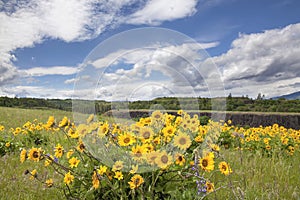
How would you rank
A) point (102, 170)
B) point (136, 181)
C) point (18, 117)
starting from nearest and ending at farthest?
point (136, 181) → point (102, 170) → point (18, 117)

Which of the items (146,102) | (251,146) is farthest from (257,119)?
(146,102)

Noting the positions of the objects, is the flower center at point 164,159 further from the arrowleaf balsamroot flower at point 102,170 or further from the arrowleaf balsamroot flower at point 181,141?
the arrowleaf balsamroot flower at point 102,170

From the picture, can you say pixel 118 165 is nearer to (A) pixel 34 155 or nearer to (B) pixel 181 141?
(B) pixel 181 141

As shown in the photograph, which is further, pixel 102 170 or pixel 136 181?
pixel 102 170

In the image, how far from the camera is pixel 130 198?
232cm

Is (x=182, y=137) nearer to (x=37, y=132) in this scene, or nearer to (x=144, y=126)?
(x=144, y=126)

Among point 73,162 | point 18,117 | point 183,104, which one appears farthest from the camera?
point 18,117

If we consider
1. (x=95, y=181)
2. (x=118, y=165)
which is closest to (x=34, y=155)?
(x=95, y=181)

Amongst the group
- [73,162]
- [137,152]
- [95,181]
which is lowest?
[95,181]

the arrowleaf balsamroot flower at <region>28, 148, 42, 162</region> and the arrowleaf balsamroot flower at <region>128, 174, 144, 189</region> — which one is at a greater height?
the arrowleaf balsamroot flower at <region>28, 148, 42, 162</region>

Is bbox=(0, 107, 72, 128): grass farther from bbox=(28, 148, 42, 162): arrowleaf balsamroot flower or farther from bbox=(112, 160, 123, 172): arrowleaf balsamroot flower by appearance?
bbox=(112, 160, 123, 172): arrowleaf balsamroot flower

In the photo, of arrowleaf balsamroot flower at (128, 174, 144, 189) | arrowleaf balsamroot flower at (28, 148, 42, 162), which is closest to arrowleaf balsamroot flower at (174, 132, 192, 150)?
arrowleaf balsamroot flower at (128, 174, 144, 189)

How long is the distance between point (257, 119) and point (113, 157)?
12788 mm

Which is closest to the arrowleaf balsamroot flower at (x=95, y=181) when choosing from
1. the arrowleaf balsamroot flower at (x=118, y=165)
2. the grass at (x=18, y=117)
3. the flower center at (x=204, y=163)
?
the arrowleaf balsamroot flower at (x=118, y=165)
